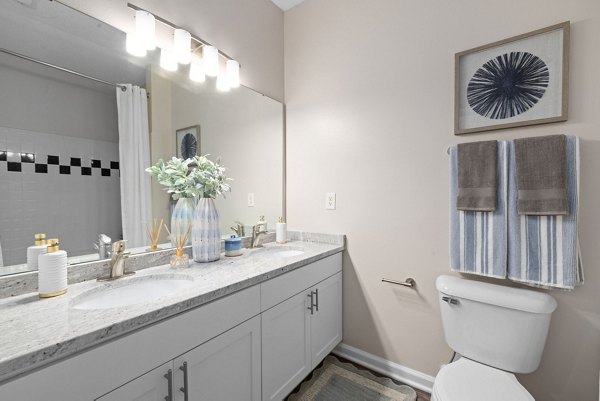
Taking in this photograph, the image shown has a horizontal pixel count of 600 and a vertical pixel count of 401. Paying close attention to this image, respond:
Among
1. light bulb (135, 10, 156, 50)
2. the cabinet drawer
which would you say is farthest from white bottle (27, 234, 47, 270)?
light bulb (135, 10, 156, 50)

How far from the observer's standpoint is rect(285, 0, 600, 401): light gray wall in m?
1.23

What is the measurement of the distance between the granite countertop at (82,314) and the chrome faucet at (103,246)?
133 mm

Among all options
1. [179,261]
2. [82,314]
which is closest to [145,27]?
[179,261]

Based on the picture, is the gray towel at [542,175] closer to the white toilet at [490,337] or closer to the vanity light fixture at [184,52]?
the white toilet at [490,337]

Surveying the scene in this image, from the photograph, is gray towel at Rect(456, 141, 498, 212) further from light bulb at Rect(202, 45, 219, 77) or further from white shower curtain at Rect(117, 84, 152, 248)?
white shower curtain at Rect(117, 84, 152, 248)

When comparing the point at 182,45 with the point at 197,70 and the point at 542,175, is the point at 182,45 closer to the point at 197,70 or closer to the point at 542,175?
the point at 197,70

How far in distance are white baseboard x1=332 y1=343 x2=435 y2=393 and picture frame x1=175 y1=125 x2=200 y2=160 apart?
1.64m

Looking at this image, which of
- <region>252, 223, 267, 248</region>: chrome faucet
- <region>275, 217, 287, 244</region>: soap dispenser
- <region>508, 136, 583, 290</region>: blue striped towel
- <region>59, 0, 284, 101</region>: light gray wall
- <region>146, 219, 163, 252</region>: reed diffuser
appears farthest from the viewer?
<region>275, 217, 287, 244</region>: soap dispenser

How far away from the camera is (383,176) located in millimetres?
1736

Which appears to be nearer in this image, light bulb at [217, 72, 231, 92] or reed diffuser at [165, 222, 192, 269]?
reed diffuser at [165, 222, 192, 269]

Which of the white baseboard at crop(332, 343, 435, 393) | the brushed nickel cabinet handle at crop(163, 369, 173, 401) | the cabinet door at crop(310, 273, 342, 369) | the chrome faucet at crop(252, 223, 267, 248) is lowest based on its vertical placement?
the white baseboard at crop(332, 343, 435, 393)

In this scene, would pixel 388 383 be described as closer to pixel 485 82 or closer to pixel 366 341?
pixel 366 341

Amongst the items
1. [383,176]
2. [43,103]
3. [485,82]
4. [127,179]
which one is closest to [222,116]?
[127,179]

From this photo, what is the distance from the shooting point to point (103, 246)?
1.20m
